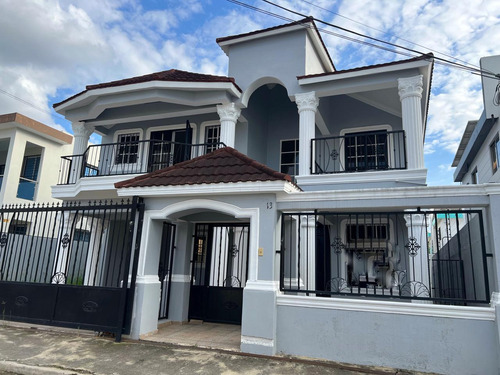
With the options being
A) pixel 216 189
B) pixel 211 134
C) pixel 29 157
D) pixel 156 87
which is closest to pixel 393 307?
pixel 216 189

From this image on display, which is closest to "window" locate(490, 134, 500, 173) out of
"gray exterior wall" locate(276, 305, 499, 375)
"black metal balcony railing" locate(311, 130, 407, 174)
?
"black metal balcony railing" locate(311, 130, 407, 174)

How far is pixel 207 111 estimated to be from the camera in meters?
10.8

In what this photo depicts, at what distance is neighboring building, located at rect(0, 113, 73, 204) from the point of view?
1559 centimetres

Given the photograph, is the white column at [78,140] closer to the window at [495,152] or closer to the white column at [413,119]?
the white column at [413,119]

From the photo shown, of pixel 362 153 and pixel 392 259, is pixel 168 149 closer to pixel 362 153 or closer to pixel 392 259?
pixel 362 153

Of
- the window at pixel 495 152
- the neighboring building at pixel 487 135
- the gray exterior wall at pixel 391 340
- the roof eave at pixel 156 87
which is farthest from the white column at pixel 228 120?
the window at pixel 495 152

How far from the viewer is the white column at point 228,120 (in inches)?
Result: 396

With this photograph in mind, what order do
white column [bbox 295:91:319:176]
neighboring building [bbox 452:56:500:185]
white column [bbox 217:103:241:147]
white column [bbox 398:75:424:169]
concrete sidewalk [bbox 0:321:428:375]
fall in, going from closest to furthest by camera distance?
1. concrete sidewalk [bbox 0:321:428:375]
2. white column [bbox 398:75:424:169]
3. white column [bbox 295:91:319:176]
4. white column [bbox 217:103:241:147]
5. neighboring building [bbox 452:56:500:185]

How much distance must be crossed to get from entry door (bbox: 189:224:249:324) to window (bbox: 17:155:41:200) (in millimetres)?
11382

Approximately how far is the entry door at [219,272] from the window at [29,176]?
11382mm

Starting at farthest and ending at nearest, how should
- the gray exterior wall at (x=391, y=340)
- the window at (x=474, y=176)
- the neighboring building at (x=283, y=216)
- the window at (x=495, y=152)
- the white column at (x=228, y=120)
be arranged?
the window at (x=474, y=176) < the window at (x=495, y=152) < the white column at (x=228, y=120) < the neighboring building at (x=283, y=216) < the gray exterior wall at (x=391, y=340)

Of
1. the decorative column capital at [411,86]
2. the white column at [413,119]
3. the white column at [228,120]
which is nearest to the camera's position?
the white column at [413,119]

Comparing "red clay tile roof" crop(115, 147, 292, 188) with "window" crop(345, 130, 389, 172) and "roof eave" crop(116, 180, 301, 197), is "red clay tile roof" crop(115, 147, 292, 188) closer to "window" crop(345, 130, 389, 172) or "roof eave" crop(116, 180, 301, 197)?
"roof eave" crop(116, 180, 301, 197)

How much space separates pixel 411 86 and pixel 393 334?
589 cm
